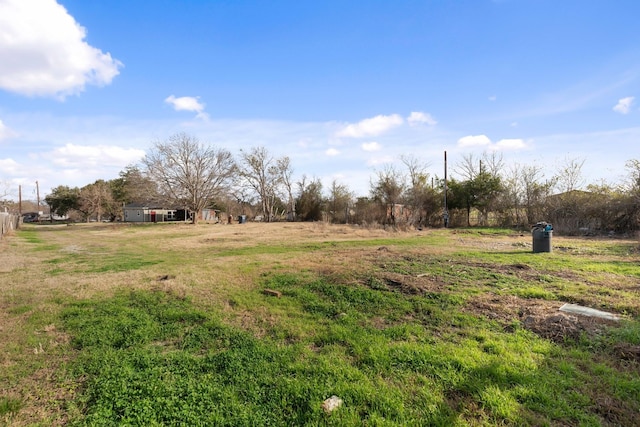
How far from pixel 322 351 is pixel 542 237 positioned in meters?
9.55

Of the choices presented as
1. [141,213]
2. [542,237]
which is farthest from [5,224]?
[141,213]

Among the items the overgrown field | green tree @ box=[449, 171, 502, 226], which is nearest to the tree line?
green tree @ box=[449, 171, 502, 226]

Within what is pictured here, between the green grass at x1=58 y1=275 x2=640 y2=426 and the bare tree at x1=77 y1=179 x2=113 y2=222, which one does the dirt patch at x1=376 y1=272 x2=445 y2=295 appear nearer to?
the green grass at x1=58 y1=275 x2=640 y2=426

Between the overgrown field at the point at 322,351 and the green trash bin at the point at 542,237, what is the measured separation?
364 cm

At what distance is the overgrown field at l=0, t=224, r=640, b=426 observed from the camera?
235 centimetres

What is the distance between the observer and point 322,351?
330 cm

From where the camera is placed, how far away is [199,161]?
30.6 metres

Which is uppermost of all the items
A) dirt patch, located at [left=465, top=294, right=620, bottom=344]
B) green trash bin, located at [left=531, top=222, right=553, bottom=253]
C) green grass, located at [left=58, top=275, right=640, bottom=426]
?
green trash bin, located at [left=531, top=222, right=553, bottom=253]

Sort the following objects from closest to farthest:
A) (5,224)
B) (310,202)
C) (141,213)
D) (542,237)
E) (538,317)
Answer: (538,317) < (542,237) < (5,224) < (310,202) < (141,213)

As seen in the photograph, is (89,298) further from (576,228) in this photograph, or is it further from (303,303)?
(576,228)

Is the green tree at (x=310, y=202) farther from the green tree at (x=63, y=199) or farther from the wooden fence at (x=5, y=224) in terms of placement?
the green tree at (x=63, y=199)

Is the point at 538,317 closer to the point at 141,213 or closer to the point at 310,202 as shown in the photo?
the point at 310,202

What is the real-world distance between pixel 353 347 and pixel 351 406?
991mm

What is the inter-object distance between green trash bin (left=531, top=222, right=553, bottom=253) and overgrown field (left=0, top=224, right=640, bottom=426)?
11.9 feet
